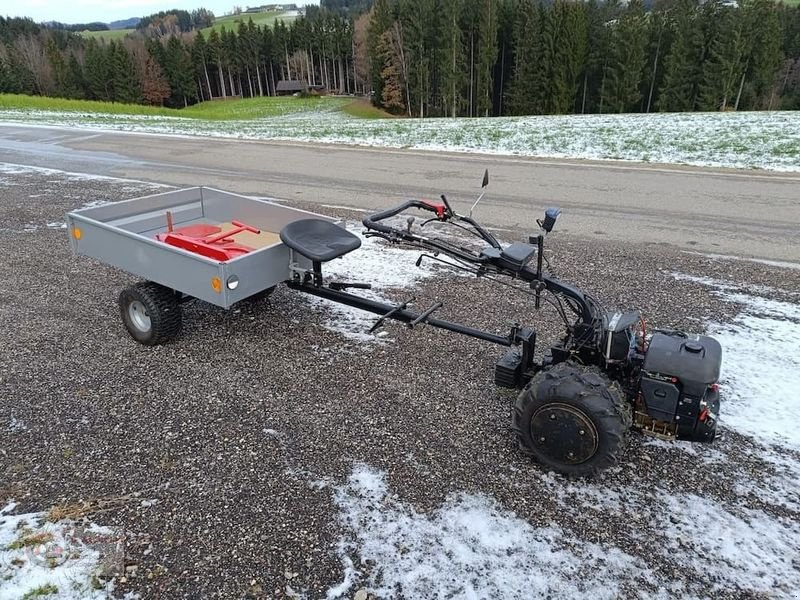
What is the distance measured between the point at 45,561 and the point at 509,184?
11027 mm

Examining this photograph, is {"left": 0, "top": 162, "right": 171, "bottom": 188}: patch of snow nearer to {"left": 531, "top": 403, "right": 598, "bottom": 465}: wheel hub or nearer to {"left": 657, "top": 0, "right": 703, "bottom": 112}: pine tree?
{"left": 531, "top": 403, "right": 598, "bottom": 465}: wheel hub

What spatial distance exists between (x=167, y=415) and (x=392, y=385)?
1737 mm

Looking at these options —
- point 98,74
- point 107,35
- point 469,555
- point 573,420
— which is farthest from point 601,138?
point 107,35

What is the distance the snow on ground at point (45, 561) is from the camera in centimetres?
277

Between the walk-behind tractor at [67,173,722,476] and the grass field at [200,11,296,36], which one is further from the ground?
the grass field at [200,11,296,36]

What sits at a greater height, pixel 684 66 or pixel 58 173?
pixel 684 66

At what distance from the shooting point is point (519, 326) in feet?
13.8

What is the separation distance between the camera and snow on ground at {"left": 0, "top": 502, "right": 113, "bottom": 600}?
9.09 feet

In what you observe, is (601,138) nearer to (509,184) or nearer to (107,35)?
(509,184)

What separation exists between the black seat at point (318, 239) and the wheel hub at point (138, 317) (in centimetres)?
161

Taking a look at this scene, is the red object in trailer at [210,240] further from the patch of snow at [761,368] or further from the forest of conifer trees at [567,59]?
the forest of conifer trees at [567,59]

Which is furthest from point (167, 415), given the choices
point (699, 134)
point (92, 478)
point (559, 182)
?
point (699, 134)

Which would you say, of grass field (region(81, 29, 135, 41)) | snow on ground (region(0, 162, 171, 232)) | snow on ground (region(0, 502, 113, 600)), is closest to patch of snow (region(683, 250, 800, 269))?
snow on ground (region(0, 502, 113, 600))

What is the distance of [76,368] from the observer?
16.0ft
